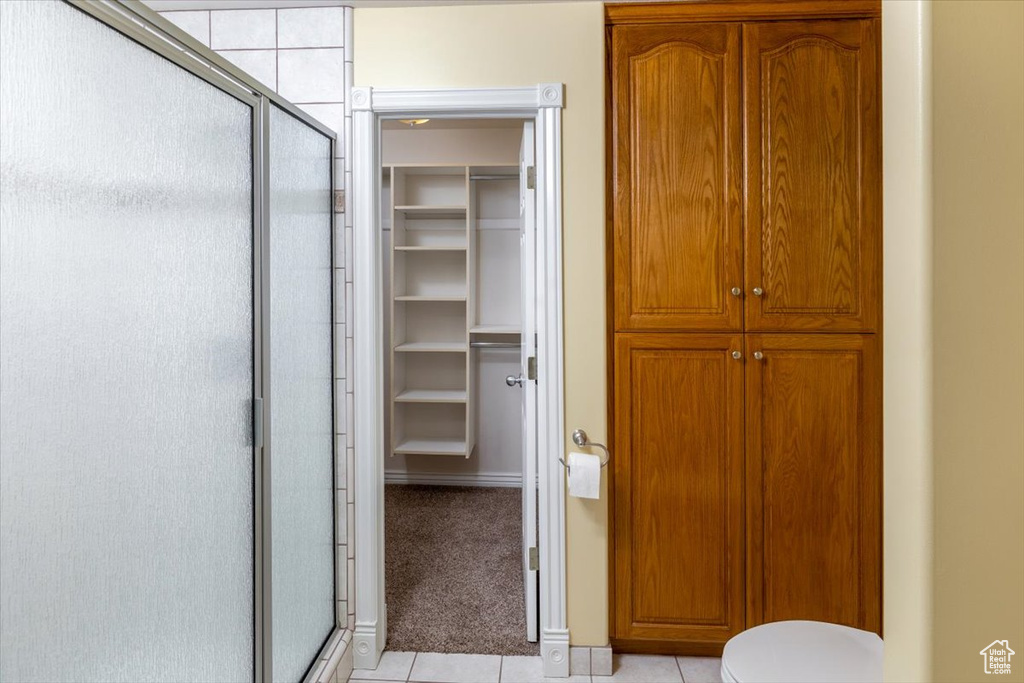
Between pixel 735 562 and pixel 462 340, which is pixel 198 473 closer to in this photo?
pixel 735 562

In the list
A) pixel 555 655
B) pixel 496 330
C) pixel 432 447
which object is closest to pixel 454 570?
pixel 555 655

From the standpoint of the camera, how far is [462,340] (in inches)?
159

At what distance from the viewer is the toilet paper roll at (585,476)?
1.98m

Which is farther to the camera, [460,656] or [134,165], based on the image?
[460,656]

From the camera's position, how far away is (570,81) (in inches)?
80.0

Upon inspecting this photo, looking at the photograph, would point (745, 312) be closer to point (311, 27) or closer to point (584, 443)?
point (584, 443)

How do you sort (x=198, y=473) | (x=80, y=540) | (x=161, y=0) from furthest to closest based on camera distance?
(x=161, y=0)
(x=198, y=473)
(x=80, y=540)

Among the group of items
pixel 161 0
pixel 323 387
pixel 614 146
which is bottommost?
pixel 323 387

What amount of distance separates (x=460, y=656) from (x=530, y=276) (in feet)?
4.65

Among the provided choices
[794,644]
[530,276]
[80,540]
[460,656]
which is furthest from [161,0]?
[794,644]

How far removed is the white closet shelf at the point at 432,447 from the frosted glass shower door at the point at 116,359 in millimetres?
2299

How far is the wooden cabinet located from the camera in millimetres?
2035

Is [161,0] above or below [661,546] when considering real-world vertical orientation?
above

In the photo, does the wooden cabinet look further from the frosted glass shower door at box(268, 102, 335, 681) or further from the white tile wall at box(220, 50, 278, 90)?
the white tile wall at box(220, 50, 278, 90)
